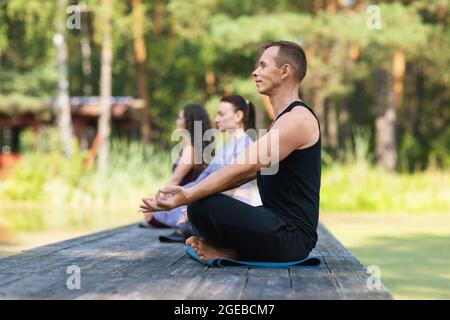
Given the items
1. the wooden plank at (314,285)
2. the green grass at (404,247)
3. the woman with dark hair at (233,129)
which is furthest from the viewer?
the green grass at (404,247)

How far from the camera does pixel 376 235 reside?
9.39 metres

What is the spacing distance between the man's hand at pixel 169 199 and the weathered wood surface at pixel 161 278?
29 cm

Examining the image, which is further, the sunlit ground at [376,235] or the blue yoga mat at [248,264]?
the sunlit ground at [376,235]

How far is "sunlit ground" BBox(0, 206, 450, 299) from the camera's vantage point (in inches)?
223

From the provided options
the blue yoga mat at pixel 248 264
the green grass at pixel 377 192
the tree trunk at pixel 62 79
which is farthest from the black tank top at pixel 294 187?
the tree trunk at pixel 62 79

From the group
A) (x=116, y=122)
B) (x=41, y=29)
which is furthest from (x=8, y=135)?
(x=41, y=29)

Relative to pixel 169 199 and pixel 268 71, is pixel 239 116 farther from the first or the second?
pixel 169 199

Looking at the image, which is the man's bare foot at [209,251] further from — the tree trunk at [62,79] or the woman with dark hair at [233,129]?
the tree trunk at [62,79]

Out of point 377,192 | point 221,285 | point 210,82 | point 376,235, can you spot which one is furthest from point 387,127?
point 221,285

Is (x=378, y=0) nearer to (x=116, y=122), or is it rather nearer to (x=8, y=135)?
(x=116, y=122)

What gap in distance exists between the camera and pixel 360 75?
2500 cm

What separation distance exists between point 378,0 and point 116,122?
1265cm

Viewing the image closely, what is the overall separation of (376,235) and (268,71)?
6175mm

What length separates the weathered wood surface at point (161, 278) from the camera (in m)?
2.78
